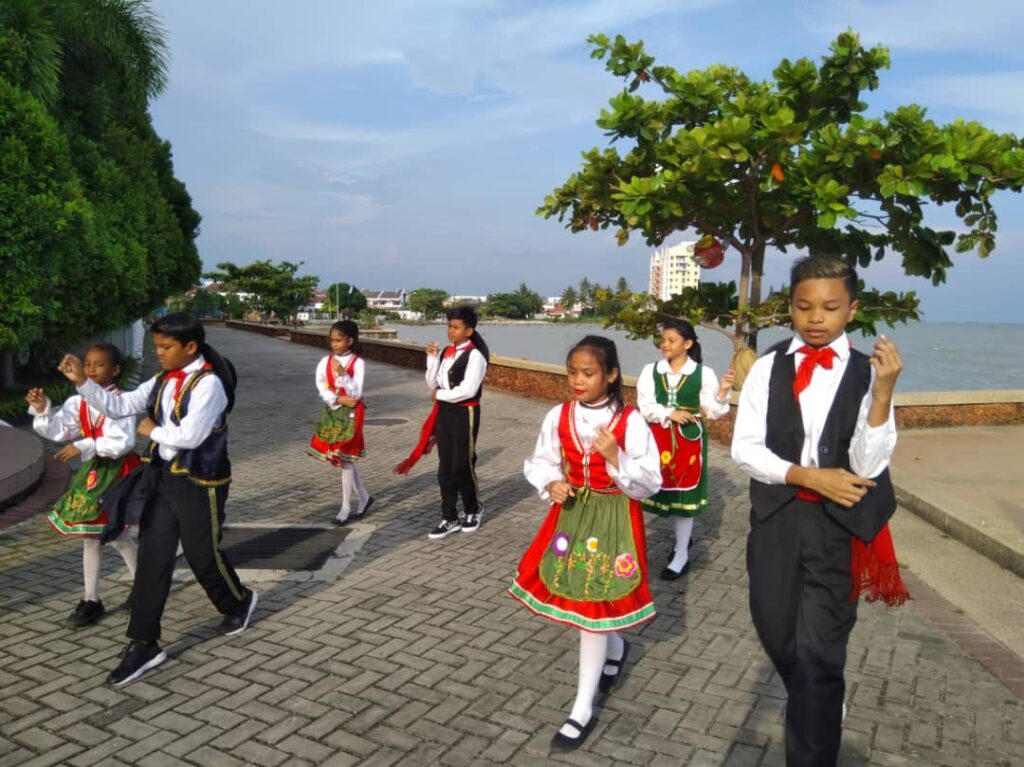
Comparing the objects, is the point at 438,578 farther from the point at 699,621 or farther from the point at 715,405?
the point at 715,405

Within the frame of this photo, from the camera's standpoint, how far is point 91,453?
455 centimetres

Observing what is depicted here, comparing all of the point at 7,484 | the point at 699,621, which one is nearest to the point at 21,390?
the point at 7,484

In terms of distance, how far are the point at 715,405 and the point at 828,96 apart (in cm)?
734

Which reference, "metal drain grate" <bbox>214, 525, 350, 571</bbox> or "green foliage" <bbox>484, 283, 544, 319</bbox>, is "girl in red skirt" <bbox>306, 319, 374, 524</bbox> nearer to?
"metal drain grate" <bbox>214, 525, 350, 571</bbox>

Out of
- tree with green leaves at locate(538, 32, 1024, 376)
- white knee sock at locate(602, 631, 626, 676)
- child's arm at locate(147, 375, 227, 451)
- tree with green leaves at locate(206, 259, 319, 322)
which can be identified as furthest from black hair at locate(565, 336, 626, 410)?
tree with green leaves at locate(206, 259, 319, 322)

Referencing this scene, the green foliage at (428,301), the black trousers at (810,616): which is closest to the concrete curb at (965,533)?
the black trousers at (810,616)

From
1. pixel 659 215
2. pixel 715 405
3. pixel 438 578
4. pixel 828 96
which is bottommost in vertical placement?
pixel 438 578

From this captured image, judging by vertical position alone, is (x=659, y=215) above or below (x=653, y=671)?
above

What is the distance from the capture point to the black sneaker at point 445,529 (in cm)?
648

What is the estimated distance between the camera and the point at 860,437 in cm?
269

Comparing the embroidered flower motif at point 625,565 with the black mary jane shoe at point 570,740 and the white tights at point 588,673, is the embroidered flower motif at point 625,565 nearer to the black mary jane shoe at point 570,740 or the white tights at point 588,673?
the white tights at point 588,673

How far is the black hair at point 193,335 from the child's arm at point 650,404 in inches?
108

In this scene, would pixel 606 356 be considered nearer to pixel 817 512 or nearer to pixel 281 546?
pixel 817 512

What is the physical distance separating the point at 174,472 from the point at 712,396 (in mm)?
3487
